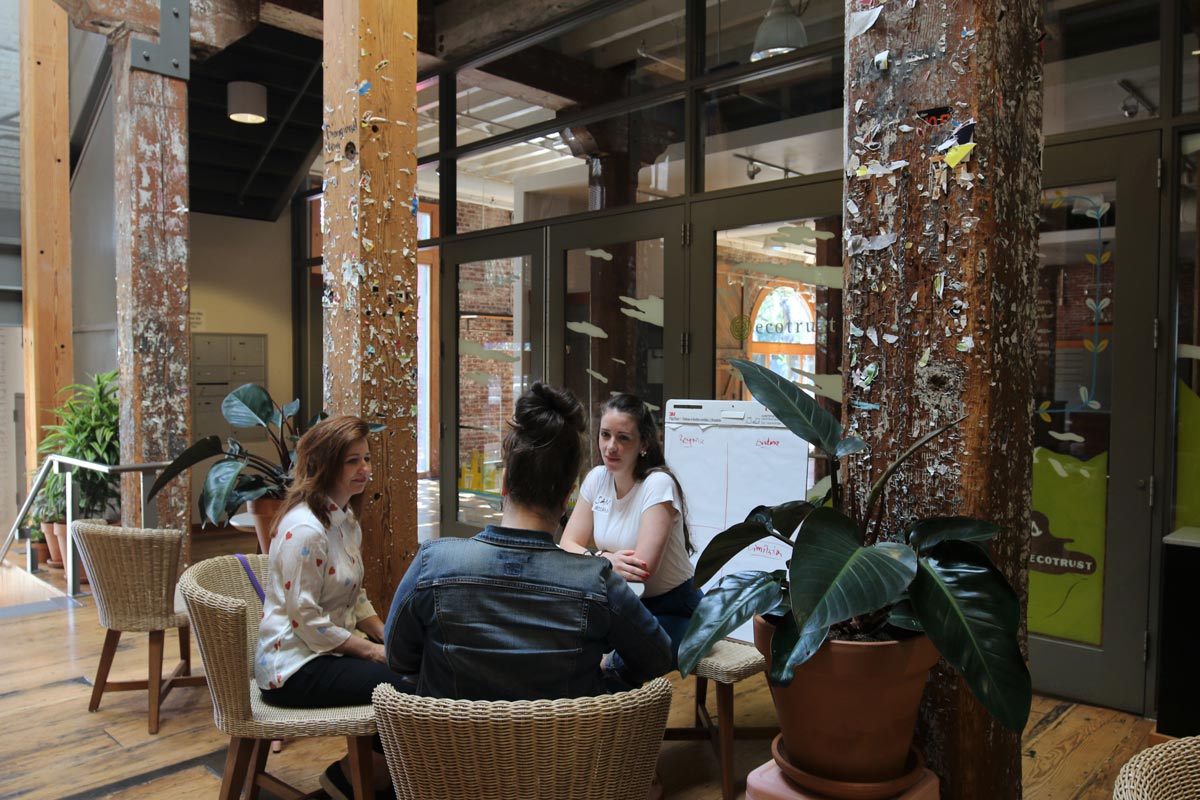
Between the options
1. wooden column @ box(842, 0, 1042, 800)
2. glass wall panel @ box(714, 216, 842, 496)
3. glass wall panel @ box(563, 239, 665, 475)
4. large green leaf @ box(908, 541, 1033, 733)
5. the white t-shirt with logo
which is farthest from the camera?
glass wall panel @ box(563, 239, 665, 475)

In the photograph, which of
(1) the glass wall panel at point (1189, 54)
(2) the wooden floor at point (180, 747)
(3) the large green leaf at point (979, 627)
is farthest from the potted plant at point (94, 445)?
(1) the glass wall panel at point (1189, 54)

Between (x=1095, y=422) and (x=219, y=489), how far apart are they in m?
3.26

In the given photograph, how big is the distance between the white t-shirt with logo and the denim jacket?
0.99 meters

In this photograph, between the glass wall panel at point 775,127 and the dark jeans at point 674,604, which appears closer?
the dark jeans at point 674,604

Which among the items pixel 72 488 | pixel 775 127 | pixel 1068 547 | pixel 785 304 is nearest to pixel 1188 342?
pixel 1068 547

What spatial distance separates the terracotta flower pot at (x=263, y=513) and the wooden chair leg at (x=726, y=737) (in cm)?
168

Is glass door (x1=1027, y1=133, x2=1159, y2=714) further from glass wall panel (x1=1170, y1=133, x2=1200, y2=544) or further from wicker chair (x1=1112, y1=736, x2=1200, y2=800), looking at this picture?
wicker chair (x1=1112, y1=736, x2=1200, y2=800)

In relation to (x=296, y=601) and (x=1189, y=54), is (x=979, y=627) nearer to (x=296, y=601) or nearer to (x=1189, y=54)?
(x=296, y=601)

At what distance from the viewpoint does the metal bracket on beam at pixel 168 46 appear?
414 cm

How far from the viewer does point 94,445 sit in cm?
563

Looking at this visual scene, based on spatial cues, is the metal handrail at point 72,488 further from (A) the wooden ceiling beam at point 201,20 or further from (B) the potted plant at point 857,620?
(B) the potted plant at point 857,620

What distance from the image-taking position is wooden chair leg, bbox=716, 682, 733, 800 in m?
2.53

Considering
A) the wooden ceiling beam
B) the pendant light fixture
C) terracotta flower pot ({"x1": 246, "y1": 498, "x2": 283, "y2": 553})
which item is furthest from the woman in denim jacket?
the wooden ceiling beam

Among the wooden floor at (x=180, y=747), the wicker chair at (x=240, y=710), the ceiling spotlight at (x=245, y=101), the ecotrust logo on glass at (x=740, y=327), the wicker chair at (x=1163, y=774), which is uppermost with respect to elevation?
the ceiling spotlight at (x=245, y=101)
